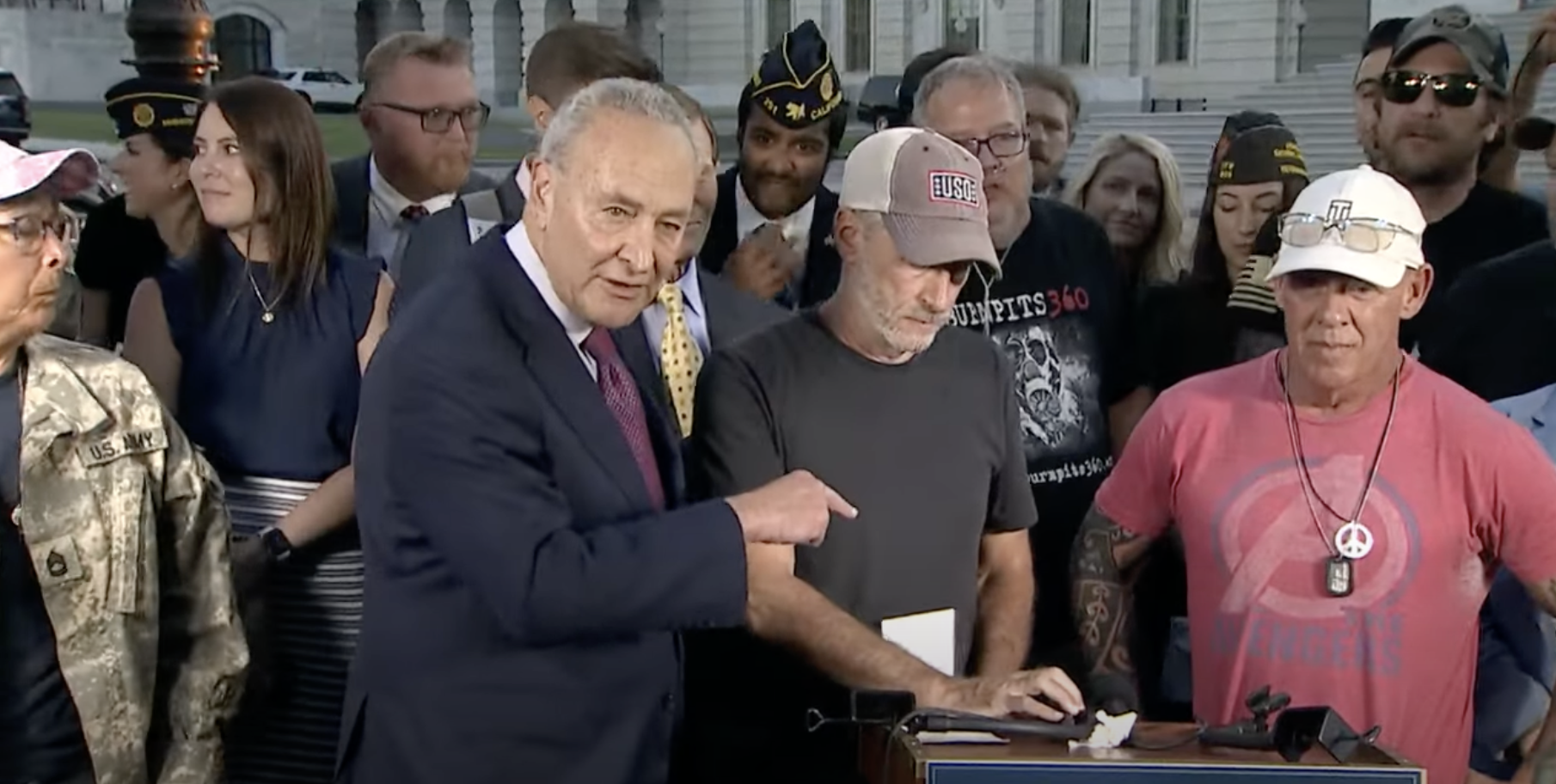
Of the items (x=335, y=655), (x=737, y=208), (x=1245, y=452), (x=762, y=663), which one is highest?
(x=737, y=208)

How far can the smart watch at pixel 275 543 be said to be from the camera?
3902 millimetres

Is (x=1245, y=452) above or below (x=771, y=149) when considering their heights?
below

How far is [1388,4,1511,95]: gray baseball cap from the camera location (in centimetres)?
464

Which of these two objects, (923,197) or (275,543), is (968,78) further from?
(275,543)

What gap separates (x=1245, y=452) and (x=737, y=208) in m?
2.19

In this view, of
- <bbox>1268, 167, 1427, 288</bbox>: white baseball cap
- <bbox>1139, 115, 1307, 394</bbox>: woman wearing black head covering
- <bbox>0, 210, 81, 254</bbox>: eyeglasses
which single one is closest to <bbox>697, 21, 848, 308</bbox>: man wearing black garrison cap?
<bbox>1139, 115, 1307, 394</bbox>: woman wearing black head covering

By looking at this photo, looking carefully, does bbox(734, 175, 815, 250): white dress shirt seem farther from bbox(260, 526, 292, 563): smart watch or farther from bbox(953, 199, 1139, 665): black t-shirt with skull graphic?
bbox(260, 526, 292, 563): smart watch

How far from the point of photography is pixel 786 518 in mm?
2480

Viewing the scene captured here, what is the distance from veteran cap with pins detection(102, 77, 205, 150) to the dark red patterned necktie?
2.65 meters

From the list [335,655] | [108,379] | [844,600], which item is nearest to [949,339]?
[844,600]

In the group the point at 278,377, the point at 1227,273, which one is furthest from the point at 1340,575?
the point at 278,377

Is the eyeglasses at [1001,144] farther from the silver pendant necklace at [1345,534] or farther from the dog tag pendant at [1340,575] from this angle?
the dog tag pendant at [1340,575]

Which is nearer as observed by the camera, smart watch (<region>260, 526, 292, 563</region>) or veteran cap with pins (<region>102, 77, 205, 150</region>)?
smart watch (<region>260, 526, 292, 563</region>)

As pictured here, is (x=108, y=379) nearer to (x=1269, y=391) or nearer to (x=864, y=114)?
(x=1269, y=391)
